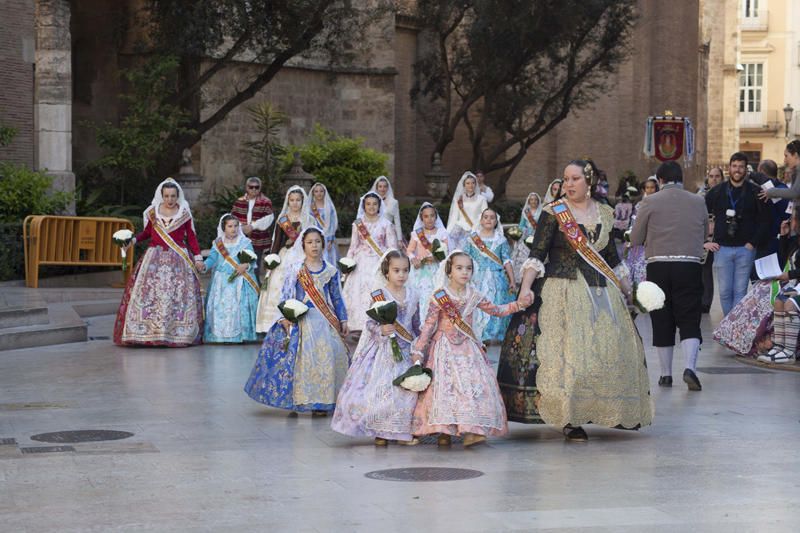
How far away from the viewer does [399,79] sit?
131 ft

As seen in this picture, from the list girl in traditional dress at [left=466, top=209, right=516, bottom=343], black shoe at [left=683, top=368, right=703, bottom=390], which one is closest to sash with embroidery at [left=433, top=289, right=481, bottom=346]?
black shoe at [left=683, top=368, right=703, bottom=390]

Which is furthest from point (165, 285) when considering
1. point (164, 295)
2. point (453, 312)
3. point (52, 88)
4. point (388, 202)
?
point (52, 88)

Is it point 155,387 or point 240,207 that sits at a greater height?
point 240,207

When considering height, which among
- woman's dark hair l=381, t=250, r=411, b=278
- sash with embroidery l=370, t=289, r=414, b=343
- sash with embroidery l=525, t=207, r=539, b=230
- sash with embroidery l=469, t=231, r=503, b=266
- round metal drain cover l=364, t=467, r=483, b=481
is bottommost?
round metal drain cover l=364, t=467, r=483, b=481

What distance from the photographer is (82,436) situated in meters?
9.67

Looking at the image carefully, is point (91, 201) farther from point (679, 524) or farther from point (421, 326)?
point (679, 524)

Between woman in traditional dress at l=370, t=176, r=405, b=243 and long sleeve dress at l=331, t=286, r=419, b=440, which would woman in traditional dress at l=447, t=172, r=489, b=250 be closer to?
woman in traditional dress at l=370, t=176, r=405, b=243

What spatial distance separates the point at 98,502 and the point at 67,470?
102cm

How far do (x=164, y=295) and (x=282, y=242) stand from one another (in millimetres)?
2189

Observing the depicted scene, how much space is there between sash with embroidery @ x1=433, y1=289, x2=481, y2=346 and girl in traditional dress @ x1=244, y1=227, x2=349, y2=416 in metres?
1.62

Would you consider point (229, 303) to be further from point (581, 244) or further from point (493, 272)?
point (581, 244)

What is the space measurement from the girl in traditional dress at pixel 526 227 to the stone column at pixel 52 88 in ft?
27.0

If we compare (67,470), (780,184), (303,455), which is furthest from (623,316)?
(780,184)

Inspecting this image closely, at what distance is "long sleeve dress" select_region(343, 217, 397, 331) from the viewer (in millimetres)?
17500
